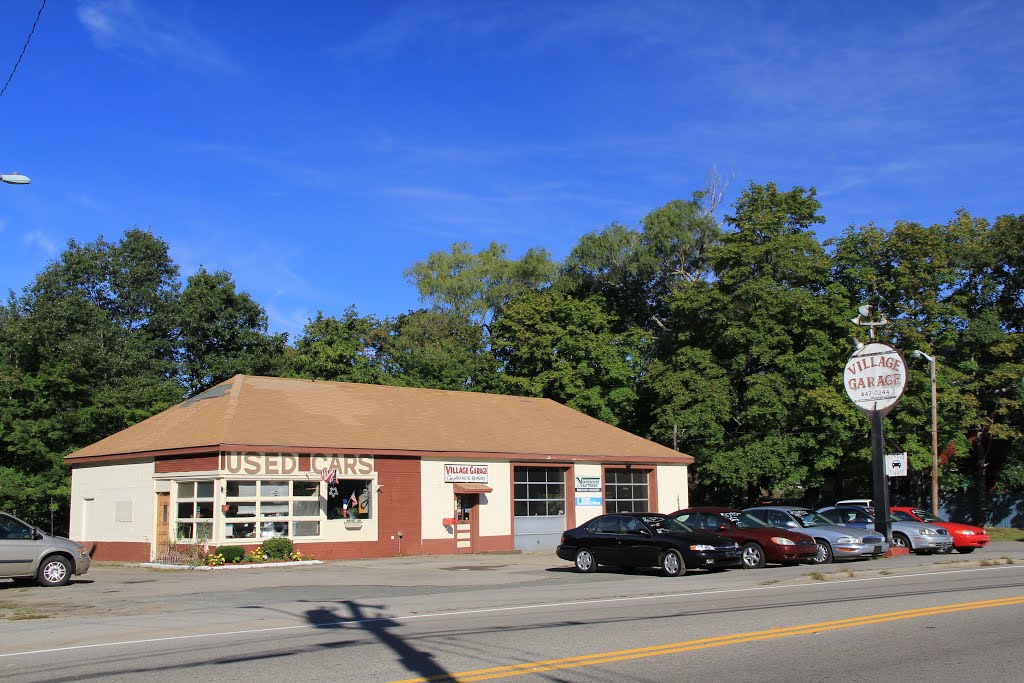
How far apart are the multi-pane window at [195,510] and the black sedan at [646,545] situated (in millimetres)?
10473

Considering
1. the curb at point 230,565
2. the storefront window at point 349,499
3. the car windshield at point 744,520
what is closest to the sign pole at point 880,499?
the car windshield at point 744,520

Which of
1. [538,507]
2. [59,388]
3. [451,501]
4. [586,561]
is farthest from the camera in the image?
[59,388]

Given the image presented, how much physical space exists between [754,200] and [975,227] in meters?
10.8

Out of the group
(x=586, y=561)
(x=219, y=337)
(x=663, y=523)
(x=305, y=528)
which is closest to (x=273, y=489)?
(x=305, y=528)

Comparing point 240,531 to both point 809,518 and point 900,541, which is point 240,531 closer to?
point 809,518

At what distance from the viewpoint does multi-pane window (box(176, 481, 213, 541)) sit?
26797 mm

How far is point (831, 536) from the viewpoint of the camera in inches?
958

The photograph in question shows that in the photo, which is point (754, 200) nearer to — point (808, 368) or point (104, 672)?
point (808, 368)

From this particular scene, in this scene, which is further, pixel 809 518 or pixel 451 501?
pixel 451 501

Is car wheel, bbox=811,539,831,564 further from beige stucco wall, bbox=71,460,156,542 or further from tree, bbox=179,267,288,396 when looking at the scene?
tree, bbox=179,267,288,396

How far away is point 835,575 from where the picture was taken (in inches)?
764

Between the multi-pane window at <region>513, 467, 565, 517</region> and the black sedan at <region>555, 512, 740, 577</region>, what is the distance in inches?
418

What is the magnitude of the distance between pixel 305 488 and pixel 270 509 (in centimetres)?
132

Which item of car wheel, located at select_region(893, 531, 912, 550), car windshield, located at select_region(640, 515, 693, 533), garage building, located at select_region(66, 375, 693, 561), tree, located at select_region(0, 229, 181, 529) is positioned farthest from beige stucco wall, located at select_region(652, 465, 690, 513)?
tree, located at select_region(0, 229, 181, 529)
